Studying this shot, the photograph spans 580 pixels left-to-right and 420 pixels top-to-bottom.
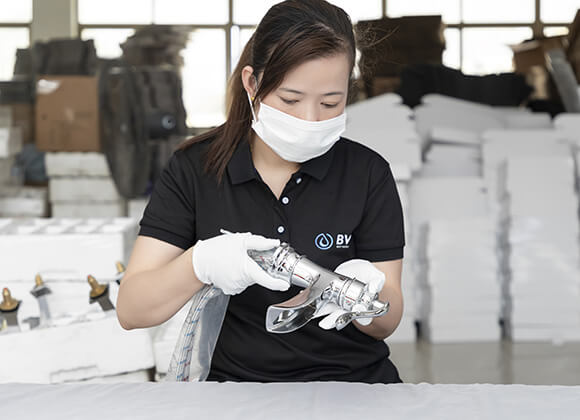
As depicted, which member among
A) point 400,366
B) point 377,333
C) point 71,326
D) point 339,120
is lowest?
point 400,366

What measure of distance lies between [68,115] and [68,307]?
254cm

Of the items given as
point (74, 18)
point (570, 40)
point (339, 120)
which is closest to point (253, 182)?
point (339, 120)

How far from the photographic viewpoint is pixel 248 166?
1.41 meters

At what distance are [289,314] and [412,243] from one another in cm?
299

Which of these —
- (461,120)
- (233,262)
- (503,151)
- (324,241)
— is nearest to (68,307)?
(324,241)

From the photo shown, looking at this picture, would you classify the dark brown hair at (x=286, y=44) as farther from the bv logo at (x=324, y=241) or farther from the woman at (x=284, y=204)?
the bv logo at (x=324, y=241)

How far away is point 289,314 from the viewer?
107 centimetres

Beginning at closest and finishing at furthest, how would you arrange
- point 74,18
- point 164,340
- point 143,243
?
point 143,243
point 164,340
point 74,18

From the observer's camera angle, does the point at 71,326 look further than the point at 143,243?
Yes

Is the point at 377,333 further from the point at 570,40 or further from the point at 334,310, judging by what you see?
the point at 570,40

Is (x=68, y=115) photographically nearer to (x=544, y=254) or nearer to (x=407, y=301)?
(x=407, y=301)

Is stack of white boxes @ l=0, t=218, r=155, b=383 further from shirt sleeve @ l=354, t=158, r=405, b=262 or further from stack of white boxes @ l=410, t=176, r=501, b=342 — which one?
stack of white boxes @ l=410, t=176, r=501, b=342

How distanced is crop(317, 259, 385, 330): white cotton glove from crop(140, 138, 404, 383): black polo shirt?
0.50 feet

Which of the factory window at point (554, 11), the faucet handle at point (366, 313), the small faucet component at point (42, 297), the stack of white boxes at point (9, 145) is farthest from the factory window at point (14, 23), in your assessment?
the faucet handle at point (366, 313)
